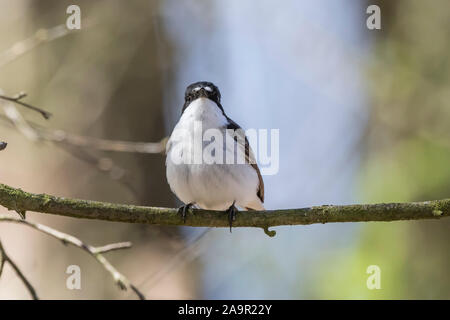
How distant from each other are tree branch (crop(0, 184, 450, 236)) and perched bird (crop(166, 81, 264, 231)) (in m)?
0.55

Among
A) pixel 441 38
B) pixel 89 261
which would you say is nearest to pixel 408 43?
pixel 441 38

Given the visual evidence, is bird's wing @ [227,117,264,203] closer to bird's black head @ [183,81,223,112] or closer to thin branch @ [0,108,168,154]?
bird's black head @ [183,81,223,112]

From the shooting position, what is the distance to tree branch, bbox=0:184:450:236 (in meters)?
3.11

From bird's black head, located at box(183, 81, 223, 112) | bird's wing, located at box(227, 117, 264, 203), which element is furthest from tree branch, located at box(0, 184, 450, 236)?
bird's black head, located at box(183, 81, 223, 112)

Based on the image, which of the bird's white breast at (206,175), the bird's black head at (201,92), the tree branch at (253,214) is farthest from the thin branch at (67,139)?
the tree branch at (253,214)

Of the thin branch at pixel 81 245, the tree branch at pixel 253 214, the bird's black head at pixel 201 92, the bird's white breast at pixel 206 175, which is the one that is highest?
the bird's black head at pixel 201 92

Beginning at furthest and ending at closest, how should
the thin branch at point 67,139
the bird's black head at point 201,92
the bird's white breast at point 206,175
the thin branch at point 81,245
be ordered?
the bird's black head at point 201,92, the bird's white breast at point 206,175, the thin branch at point 67,139, the thin branch at point 81,245

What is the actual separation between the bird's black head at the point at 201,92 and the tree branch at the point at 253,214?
4.24ft

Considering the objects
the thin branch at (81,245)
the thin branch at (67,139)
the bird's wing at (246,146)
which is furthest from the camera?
the bird's wing at (246,146)

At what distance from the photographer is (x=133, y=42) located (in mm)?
6164

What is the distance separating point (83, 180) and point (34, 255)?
2.68 feet

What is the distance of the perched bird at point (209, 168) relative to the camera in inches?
157

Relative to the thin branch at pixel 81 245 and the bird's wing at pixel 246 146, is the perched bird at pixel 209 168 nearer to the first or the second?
the bird's wing at pixel 246 146

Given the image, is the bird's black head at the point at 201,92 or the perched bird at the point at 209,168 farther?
the bird's black head at the point at 201,92
